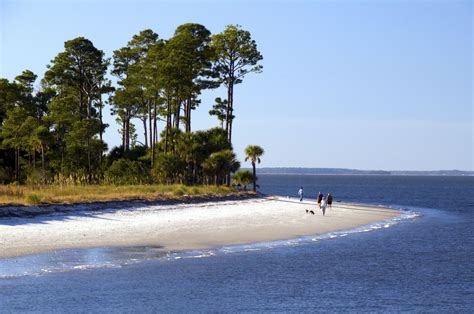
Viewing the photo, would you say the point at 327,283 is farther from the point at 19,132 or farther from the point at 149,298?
the point at 19,132

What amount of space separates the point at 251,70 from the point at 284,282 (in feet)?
162

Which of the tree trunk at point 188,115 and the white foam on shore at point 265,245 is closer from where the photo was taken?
the white foam on shore at point 265,245

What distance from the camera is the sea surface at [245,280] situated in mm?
18422

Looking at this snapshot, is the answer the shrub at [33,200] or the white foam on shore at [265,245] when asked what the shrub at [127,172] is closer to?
the shrub at [33,200]

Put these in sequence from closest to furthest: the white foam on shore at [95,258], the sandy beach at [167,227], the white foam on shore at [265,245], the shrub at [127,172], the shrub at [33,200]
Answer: the white foam on shore at [95,258] → the white foam on shore at [265,245] → the sandy beach at [167,227] → the shrub at [33,200] → the shrub at [127,172]

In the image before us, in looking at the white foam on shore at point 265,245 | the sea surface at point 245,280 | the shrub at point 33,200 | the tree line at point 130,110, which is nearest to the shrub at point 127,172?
the tree line at point 130,110

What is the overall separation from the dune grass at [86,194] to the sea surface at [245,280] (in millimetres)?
10651

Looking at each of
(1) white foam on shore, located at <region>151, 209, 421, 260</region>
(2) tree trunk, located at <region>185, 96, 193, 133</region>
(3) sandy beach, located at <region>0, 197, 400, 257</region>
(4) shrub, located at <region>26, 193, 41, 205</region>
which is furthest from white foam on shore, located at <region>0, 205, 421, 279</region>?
(2) tree trunk, located at <region>185, 96, 193, 133</region>

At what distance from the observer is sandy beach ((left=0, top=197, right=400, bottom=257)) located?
27.7 meters

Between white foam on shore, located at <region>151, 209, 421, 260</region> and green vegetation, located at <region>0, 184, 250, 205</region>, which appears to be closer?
white foam on shore, located at <region>151, 209, 421, 260</region>

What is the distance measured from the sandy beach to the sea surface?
171 cm

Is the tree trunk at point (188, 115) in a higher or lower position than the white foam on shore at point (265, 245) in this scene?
higher

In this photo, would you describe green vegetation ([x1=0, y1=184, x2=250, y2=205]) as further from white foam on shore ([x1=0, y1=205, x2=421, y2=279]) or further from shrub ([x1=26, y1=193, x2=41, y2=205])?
white foam on shore ([x1=0, y1=205, x2=421, y2=279])

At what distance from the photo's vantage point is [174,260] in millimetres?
25312
